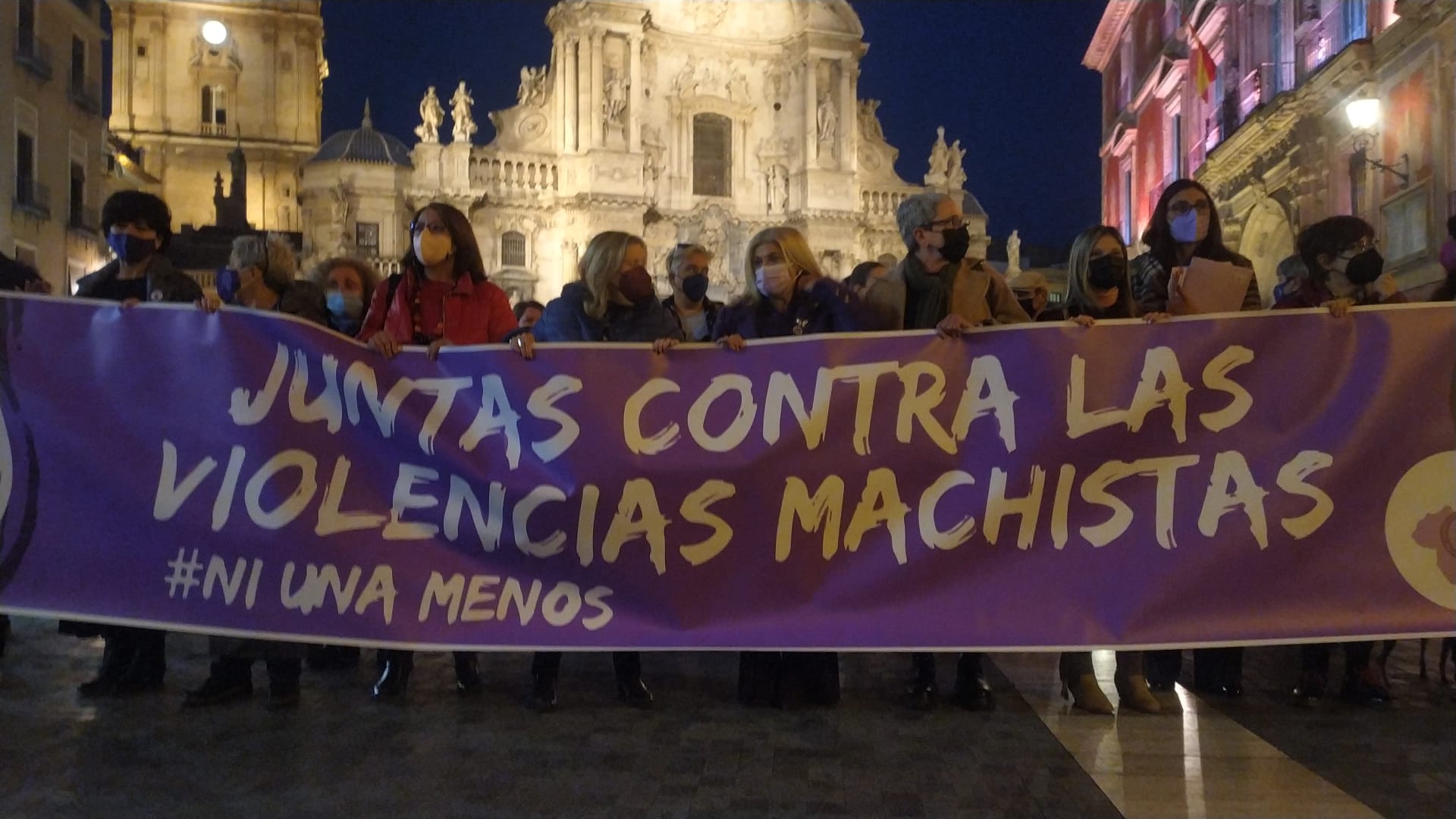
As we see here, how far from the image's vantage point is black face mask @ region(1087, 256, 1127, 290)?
4422mm

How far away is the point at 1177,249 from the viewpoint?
193 inches

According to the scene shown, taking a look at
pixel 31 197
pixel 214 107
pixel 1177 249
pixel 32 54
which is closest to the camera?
pixel 1177 249

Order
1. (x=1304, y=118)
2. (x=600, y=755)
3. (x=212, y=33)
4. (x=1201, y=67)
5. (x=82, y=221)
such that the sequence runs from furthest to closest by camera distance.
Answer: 1. (x=212, y=33)
2. (x=82, y=221)
3. (x=1201, y=67)
4. (x=1304, y=118)
5. (x=600, y=755)

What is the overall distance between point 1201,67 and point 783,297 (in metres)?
24.3

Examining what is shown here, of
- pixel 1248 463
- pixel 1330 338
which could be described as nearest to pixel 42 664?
pixel 1248 463

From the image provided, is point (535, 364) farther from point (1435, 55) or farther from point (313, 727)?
point (1435, 55)

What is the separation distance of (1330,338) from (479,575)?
11.1 feet

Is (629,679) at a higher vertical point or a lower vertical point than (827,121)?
lower

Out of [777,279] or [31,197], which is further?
[31,197]

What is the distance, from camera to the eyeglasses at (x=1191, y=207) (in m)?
4.73

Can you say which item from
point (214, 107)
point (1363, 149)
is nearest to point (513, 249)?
point (214, 107)

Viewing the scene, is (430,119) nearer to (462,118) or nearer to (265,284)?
(462,118)

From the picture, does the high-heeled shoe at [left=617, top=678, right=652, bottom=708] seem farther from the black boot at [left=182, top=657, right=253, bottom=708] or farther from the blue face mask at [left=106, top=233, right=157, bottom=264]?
the blue face mask at [left=106, top=233, right=157, bottom=264]

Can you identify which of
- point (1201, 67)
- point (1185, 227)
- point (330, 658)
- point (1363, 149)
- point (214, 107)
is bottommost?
point (330, 658)
